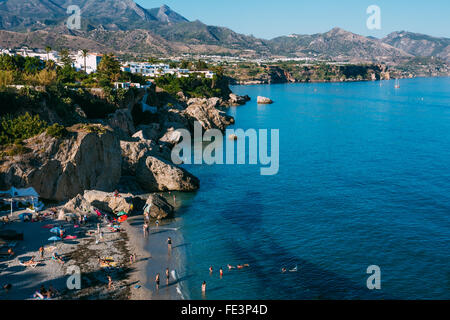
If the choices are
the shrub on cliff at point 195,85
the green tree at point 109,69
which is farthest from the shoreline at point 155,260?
the shrub on cliff at point 195,85

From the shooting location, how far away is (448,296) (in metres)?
25.1

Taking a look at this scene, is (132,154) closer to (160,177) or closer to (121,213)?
(160,177)

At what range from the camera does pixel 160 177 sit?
4459 centimetres

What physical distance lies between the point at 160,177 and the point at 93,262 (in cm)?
1767

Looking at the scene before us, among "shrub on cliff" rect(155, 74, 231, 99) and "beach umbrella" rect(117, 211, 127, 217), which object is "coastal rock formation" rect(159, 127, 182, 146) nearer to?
"beach umbrella" rect(117, 211, 127, 217)

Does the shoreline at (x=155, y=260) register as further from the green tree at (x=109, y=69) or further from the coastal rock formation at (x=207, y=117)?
the coastal rock formation at (x=207, y=117)

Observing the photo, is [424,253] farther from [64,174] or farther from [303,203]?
[64,174]

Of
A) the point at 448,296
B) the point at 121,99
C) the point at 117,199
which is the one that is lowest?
the point at 448,296

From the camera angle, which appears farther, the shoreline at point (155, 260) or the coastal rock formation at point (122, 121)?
the coastal rock formation at point (122, 121)

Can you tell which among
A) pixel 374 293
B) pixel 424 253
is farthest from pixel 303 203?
pixel 374 293

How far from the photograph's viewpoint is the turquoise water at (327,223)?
26594 millimetres

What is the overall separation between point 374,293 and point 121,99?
4719 centimetres

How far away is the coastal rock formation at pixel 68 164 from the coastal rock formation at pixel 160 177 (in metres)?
2.68

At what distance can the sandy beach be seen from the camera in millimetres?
24328
